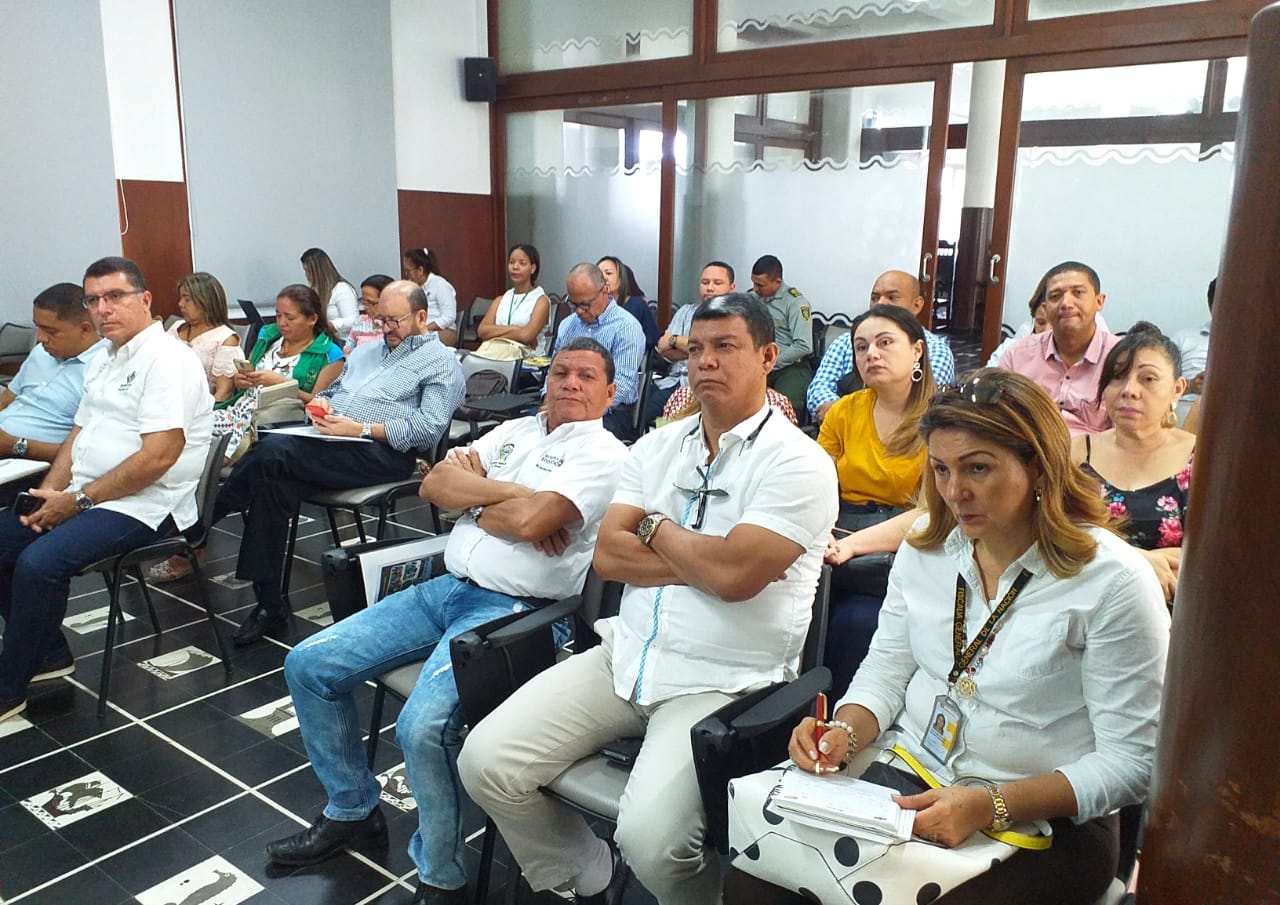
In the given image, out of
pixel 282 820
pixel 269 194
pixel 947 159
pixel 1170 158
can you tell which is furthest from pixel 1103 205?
pixel 269 194

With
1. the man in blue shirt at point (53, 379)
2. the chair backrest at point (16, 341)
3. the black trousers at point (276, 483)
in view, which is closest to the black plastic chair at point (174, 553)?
the black trousers at point (276, 483)

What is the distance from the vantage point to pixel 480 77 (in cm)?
765

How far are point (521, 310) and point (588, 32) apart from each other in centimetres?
228

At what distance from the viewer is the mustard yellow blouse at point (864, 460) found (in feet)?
8.89

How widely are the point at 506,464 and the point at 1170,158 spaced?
4.20 m

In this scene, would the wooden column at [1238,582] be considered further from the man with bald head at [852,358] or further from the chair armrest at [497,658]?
the man with bald head at [852,358]

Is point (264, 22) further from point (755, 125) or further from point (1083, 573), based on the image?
point (1083, 573)

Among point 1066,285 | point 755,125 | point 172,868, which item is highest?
point 755,125

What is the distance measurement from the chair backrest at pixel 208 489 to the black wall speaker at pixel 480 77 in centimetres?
531

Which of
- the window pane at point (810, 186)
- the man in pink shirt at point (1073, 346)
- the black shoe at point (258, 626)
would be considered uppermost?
the window pane at point (810, 186)

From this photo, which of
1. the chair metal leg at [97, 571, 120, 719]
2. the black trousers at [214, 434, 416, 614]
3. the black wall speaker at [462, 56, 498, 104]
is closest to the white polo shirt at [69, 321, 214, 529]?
the chair metal leg at [97, 571, 120, 719]

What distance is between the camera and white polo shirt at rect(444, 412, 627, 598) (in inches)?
91.4

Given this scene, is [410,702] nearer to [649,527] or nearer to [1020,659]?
[649,527]

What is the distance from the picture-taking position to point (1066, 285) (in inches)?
143
